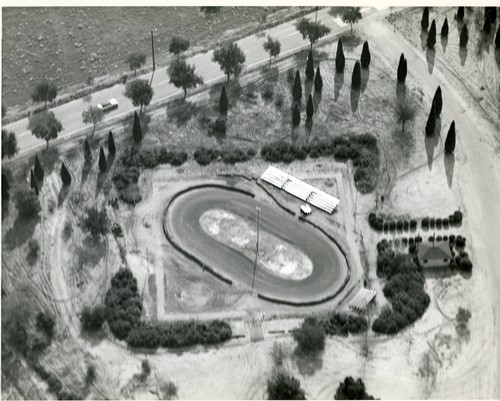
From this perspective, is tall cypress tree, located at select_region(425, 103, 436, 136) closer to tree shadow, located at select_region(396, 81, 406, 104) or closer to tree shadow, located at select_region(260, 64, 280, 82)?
tree shadow, located at select_region(396, 81, 406, 104)

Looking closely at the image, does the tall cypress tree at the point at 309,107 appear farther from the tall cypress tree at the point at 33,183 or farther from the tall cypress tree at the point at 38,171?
the tall cypress tree at the point at 33,183

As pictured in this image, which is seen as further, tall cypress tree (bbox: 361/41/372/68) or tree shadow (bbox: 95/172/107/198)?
tall cypress tree (bbox: 361/41/372/68)

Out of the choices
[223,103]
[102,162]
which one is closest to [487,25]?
[223,103]

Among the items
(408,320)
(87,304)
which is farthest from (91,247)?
(408,320)

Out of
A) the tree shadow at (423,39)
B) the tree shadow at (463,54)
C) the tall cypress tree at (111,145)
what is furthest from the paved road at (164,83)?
the tree shadow at (463,54)

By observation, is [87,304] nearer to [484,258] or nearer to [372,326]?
[372,326]

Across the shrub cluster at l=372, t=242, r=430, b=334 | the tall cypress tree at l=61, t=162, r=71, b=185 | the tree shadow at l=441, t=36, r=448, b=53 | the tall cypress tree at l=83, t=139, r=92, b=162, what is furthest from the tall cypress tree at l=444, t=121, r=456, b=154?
the tall cypress tree at l=61, t=162, r=71, b=185
